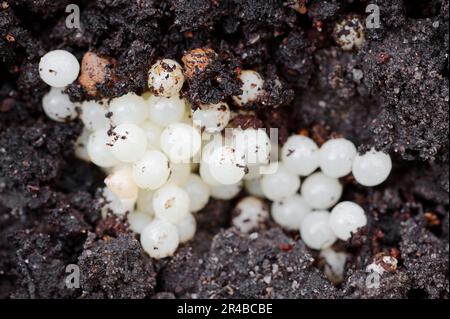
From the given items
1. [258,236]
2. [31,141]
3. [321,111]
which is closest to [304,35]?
[321,111]

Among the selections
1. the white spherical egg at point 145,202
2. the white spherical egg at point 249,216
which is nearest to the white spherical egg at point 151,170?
the white spherical egg at point 145,202

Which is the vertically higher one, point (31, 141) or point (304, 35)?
point (304, 35)

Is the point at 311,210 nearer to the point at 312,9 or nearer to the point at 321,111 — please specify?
the point at 321,111

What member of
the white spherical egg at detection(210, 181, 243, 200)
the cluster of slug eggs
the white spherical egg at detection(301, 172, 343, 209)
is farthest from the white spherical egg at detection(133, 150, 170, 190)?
the white spherical egg at detection(301, 172, 343, 209)

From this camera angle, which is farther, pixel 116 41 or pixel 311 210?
pixel 311 210

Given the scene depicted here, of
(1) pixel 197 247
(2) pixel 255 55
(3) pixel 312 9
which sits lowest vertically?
(1) pixel 197 247
